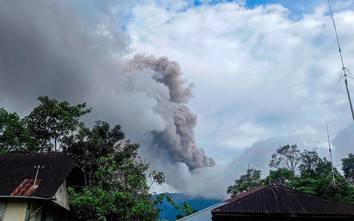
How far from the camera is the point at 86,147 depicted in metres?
23.5

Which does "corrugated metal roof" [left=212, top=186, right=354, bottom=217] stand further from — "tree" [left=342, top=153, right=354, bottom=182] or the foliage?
"tree" [left=342, top=153, right=354, bottom=182]

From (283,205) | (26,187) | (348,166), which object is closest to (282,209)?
(283,205)

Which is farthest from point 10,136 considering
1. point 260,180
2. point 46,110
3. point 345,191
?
point 260,180

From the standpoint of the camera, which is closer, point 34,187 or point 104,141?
point 34,187

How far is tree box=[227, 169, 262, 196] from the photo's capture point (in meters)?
39.8

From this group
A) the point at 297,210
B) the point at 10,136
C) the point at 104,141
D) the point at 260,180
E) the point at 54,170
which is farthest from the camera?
the point at 260,180

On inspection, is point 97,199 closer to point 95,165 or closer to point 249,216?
point 249,216

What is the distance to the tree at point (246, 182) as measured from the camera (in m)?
39.8

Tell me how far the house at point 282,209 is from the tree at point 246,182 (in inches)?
1038

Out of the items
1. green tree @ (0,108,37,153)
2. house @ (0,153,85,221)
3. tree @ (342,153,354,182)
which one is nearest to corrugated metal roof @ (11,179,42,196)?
house @ (0,153,85,221)

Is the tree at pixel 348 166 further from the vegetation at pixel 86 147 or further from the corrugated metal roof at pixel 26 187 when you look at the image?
the corrugated metal roof at pixel 26 187

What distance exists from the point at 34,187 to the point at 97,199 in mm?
2754

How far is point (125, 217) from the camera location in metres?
14.2

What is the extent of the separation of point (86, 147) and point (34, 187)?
10147 mm
